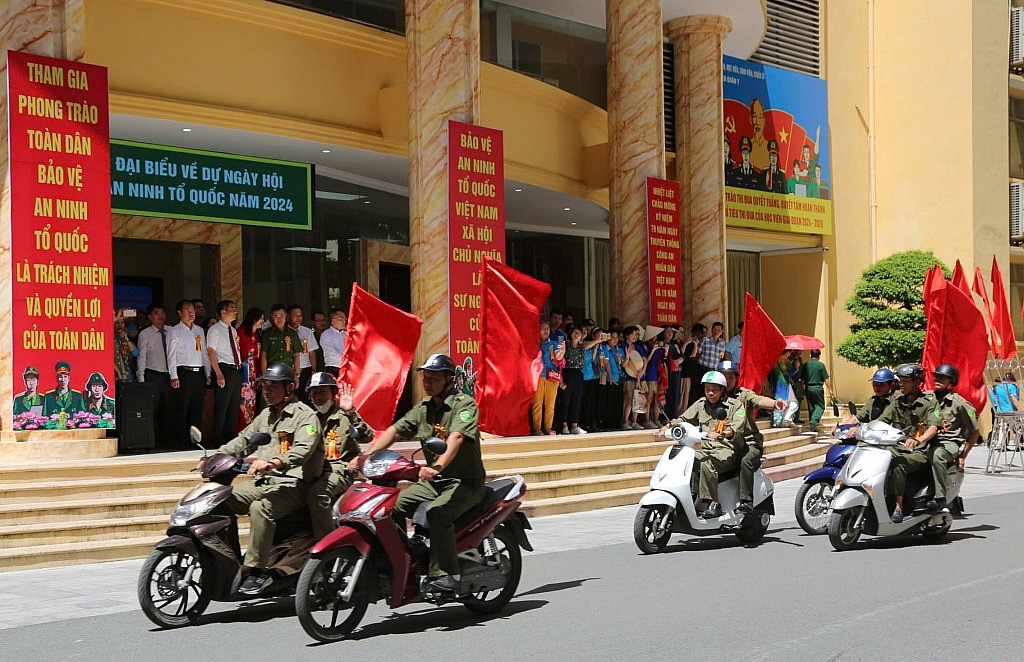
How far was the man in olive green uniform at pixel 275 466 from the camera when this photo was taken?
7906 mm

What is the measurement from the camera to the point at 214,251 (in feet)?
66.3

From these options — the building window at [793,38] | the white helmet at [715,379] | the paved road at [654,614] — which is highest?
the building window at [793,38]

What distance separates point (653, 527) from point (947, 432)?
128 inches

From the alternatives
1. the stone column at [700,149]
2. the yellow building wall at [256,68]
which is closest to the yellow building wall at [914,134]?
the stone column at [700,149]

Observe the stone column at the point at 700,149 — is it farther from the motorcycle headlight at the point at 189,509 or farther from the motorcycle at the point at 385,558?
the motorcycle headlight at the point at 189,509

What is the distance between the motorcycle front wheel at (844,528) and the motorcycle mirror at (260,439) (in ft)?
17.9

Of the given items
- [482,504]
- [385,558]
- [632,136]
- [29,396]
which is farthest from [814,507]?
[632,136]

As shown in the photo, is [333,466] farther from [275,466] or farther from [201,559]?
[201,559]

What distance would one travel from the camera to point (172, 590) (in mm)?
7770

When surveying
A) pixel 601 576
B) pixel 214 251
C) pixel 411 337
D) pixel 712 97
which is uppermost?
pixel 712 97

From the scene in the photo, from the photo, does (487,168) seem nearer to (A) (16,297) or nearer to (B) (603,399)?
(B) (603,399)

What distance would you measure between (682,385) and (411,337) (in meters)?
8.06

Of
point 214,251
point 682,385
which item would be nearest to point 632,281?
point 682,385

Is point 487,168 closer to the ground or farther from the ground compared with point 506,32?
closer to the ground
